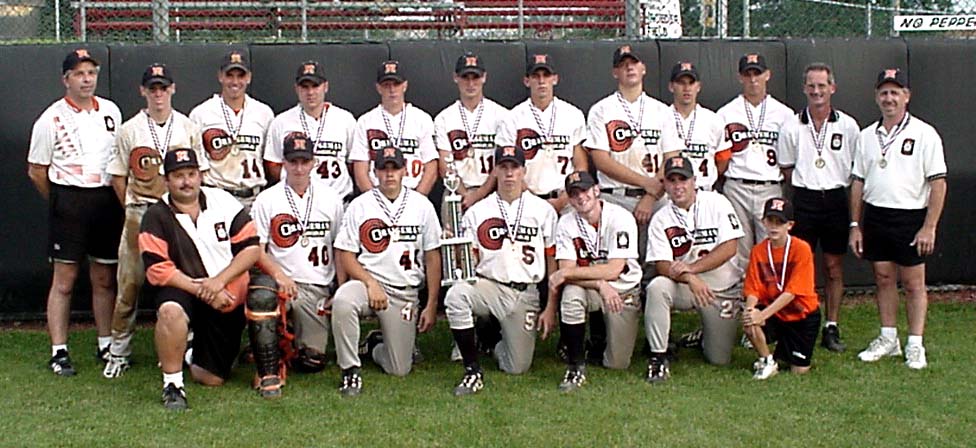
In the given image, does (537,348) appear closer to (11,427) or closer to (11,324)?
(11,427)

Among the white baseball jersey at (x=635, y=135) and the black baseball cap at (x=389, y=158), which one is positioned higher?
the white baseball jersey at (x=635, y=135)

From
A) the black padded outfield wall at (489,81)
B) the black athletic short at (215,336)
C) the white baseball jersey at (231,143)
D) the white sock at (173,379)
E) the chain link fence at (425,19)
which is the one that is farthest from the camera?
the chain link fence at (425,19)

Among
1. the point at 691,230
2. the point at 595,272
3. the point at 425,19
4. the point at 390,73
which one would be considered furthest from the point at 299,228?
the point at 425,19

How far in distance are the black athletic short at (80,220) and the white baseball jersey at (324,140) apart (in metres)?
0.98

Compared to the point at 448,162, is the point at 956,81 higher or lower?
higher

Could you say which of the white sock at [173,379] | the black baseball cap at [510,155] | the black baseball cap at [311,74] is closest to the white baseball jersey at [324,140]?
the black baseball cap at [311,74]

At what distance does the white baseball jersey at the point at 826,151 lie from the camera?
270 inches

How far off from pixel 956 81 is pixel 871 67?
0.64m

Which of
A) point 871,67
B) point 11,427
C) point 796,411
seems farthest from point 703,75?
point 11,427

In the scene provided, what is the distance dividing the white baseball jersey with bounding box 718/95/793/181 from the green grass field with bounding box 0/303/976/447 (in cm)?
113

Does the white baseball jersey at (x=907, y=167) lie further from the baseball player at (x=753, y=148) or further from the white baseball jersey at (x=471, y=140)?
the white baseball jersey at (x=471, y=140)

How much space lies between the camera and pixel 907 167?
643 cm

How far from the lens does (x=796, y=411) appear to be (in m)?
5.54

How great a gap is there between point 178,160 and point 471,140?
1.87 meters
